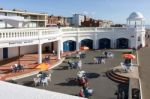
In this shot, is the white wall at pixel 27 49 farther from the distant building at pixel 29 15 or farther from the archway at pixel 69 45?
the distant building at pixel 29 15

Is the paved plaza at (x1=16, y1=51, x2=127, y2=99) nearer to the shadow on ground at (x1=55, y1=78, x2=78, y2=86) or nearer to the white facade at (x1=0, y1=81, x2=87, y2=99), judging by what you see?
the shadow on ground at (x1=55, y1=78, x2=78, y2=86)

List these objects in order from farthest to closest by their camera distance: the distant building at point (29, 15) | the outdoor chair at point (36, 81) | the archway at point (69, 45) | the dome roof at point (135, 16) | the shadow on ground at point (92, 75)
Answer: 1. the dome roof at point (135, 16)
2. the distant building at point (29, 15)
3. the archway at point (69, 45)
4. the shadow on ground at point (92, 75)
5. the outdoor chair at point (36, 81)

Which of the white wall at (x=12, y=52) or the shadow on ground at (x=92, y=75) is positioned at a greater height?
the white wall at (x=12, y=52)

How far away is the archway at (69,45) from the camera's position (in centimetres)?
4634

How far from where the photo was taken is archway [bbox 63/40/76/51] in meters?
46.3

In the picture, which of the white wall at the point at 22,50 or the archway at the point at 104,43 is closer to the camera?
the white wall at the point at 22,50

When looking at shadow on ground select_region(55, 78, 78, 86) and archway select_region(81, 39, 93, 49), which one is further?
archway select_region(81, 39, 93, 49)

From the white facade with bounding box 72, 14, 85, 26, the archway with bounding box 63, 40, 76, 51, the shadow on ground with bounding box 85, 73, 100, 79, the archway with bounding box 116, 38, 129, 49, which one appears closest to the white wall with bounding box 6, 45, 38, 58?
the archway with bounding box 63, 40, 76, 51

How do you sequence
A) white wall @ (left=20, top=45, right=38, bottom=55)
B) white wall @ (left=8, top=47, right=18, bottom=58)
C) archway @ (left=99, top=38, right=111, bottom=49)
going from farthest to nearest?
archway @ (left=99, top=38, right=111, bottom=49) < white wall @ (left=20, top=45, right=38, bottom=55) < white wall @ (left=8, top=47, right=18, bottom=58)

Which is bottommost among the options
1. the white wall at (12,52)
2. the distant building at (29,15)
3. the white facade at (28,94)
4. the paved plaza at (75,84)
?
the paved plaza at (75,84)

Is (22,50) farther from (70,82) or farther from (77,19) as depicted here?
(77,19)

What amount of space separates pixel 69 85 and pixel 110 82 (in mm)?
3835


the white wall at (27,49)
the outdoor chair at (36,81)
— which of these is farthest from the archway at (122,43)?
the outdoor chair at (36,81)

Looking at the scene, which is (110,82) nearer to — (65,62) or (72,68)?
(72,68)
